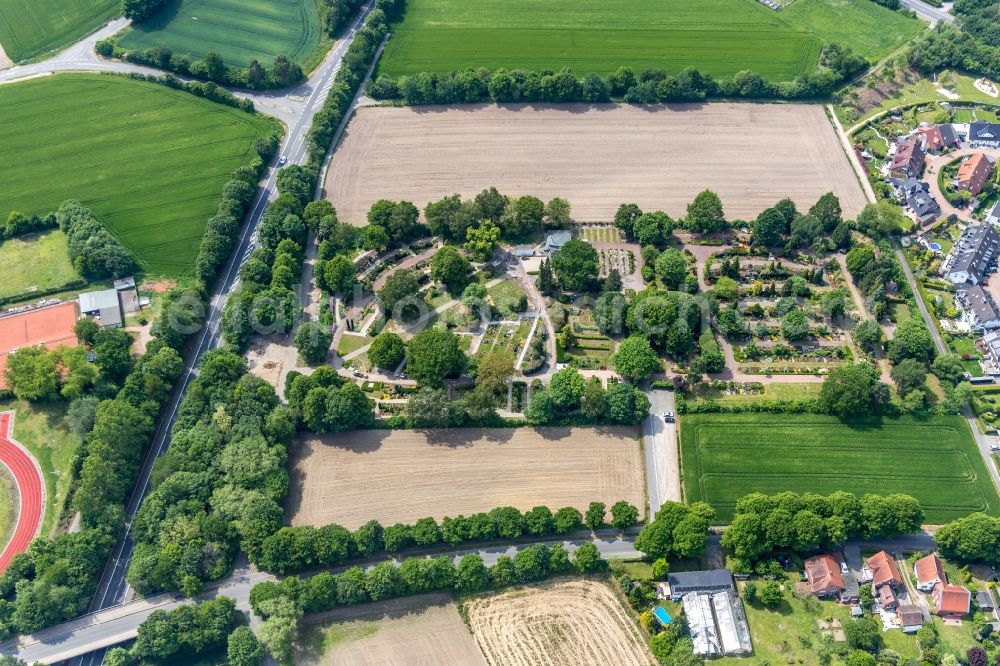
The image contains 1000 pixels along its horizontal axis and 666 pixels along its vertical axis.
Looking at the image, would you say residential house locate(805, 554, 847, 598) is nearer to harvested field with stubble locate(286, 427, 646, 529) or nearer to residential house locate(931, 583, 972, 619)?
residential house locate(931, 583, 972, 619)

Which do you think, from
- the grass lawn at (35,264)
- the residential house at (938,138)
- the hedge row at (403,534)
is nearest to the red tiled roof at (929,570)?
the hedge row at (403,534)

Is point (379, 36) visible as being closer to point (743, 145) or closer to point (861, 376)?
point (743, 145)

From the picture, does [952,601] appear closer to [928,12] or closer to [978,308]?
[978,308]

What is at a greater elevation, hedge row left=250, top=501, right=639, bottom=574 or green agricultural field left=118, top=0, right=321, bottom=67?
green agricultural field left=118, top=0, right=321, bottom=67

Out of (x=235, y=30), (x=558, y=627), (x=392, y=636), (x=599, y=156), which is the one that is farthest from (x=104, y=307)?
(x=599, y=156)

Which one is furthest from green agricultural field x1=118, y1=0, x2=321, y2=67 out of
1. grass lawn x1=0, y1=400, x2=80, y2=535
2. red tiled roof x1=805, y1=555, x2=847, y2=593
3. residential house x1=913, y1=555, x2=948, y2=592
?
residential house x1=913, y1=555, x2=948, y2=592

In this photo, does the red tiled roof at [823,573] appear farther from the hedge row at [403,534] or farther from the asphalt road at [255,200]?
the asphalt road at [255,200]

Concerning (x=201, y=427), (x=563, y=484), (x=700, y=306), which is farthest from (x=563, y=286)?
(x=201, y=427)
